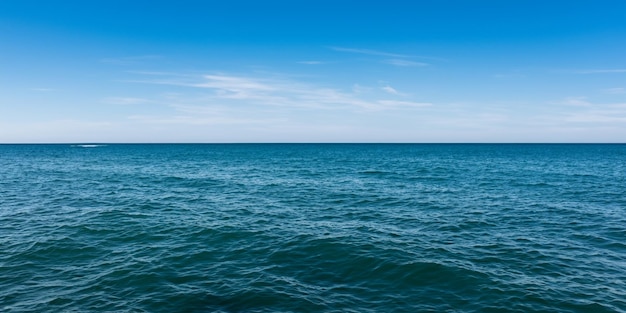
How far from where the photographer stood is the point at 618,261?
20266mm

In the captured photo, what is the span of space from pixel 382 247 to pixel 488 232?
919 cm

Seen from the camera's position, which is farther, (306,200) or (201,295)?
(306,200)

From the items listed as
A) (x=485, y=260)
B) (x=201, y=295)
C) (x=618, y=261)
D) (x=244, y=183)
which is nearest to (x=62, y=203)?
(x=244, y=183)

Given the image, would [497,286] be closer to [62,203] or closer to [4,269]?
[4,269]

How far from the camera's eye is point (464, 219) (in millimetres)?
30359

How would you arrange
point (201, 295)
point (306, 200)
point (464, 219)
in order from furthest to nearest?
1. point (306, 200)
2. point (464, 219)
3. point (201, 295)

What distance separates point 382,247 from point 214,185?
116ft

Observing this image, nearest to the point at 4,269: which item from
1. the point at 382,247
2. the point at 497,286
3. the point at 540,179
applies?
the point at 382,247

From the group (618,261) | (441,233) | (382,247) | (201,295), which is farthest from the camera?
(441,233)

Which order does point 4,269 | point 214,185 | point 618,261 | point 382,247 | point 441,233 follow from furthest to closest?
1. point 214,185
2. point 441,233
3. point 382,247
4. point 618,261
5. point 4,269

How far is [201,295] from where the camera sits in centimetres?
1609

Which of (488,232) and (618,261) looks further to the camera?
(488,232)

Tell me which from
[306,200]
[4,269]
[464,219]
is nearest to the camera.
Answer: [4,269]

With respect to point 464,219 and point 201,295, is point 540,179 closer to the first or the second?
point 464,219
